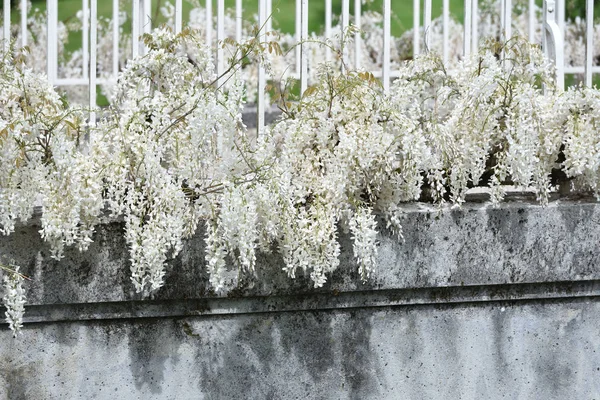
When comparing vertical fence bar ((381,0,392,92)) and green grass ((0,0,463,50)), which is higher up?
green grass ((0,0,463,50))

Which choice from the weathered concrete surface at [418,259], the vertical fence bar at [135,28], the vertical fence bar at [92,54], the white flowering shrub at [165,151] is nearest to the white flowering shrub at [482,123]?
the weathered concrete surface at [418,259]

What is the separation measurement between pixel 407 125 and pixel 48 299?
1288 millimetres

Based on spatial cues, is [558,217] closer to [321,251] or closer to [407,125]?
[407,125]

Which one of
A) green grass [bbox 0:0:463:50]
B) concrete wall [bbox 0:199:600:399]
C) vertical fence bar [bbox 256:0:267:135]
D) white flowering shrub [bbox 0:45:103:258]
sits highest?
green grass [bbox 0:0:463:50]

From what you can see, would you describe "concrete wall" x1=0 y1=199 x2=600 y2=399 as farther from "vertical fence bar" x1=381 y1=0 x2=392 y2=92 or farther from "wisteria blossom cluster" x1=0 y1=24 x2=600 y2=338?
"vertical fence bar" x1=381 y1=0 x2=392 y2=92

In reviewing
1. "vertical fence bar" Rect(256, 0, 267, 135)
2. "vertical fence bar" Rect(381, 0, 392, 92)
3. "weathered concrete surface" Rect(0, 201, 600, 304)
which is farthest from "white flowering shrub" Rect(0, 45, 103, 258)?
"vertical fence bar" Rect(381, 0, 392, 92)

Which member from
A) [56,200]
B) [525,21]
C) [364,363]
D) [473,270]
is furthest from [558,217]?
[525,21]

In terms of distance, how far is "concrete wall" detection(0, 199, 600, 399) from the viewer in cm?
314

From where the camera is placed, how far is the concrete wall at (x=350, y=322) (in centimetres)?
314

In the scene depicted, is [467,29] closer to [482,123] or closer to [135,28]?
[482,123]

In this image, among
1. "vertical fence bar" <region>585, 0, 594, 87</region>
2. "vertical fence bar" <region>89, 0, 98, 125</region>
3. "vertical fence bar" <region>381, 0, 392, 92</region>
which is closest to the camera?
"vertical fence bar" <region>89, 0, 98, 125</region>

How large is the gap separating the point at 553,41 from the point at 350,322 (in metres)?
1.40

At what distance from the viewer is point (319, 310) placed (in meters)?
3.28

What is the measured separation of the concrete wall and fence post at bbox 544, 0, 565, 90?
1.82 feet
